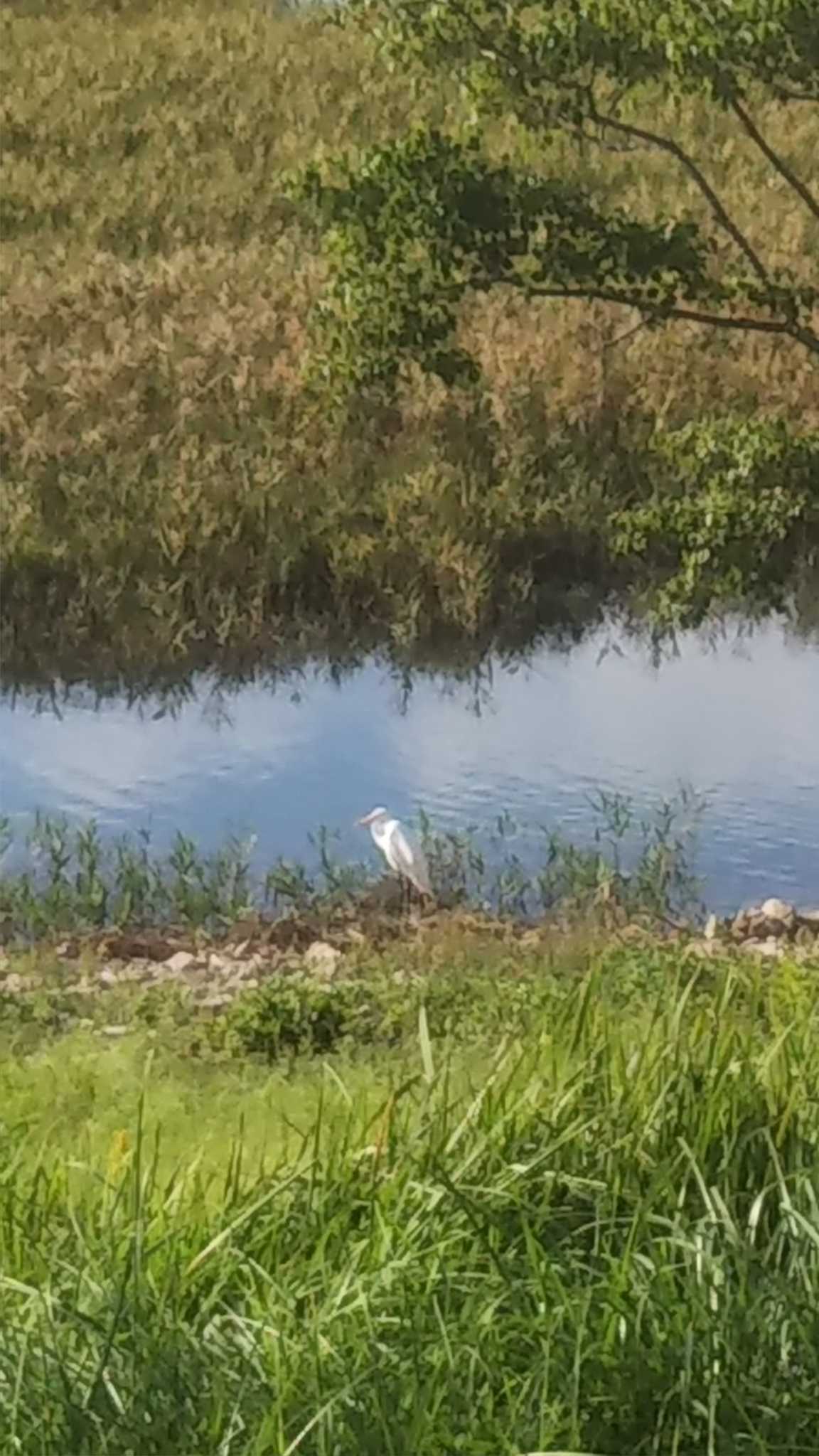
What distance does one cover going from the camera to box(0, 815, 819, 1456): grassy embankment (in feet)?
3.50

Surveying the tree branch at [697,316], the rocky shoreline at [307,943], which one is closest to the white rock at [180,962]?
the rocky shoreline at [307,943]

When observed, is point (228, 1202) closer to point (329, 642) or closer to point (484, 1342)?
point (484, 1342)

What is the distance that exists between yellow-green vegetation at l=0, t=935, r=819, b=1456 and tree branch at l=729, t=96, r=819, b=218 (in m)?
0.76

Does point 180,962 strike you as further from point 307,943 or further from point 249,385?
point 249,385

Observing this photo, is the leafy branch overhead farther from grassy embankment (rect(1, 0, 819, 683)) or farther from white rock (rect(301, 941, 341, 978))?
white rock (rect(301, 941, 341, 978))

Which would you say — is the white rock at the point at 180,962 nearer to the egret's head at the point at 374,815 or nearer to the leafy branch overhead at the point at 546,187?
the egret's head at the point at 374,815

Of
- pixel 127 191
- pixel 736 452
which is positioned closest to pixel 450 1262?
pixel 736 452

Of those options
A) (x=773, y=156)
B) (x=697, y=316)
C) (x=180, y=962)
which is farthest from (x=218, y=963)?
(x=773, y=156)

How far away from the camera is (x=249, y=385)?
5.61 ft

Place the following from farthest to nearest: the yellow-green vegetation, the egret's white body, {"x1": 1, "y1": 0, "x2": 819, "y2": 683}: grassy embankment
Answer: {"x1": 1, "y1": 0, "x2": 819, "y2": 683}: grassy embankment < the egret's white body < the yellow-green vegetation

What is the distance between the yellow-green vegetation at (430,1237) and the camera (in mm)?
1062

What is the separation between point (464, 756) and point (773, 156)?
64 centimetres

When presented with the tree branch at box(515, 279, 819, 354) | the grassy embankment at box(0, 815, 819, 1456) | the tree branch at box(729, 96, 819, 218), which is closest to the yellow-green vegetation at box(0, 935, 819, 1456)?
the grassy embankment at box(0, 815, 819, 1456)

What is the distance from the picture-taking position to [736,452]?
69.1 inches
